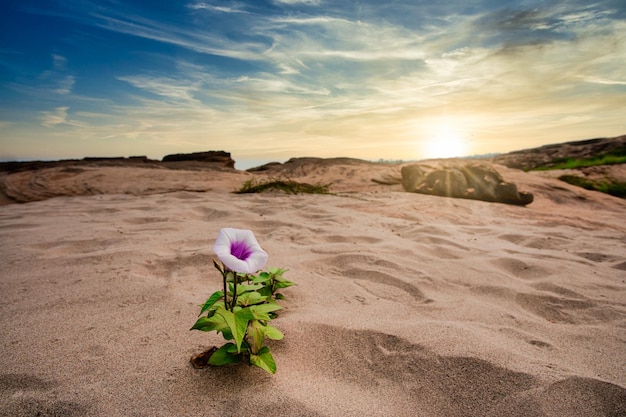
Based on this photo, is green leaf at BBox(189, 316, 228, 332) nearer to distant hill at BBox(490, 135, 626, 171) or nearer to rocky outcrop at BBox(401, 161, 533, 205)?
rocky outcrop at BBox(401, 161, 533, 205)

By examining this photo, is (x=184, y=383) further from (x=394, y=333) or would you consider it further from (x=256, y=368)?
(x=394, y=333)

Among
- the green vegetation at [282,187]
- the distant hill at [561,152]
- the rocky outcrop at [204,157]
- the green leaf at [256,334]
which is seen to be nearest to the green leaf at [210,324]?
the green leaf at [256,334]

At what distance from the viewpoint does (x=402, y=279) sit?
237 centimetres

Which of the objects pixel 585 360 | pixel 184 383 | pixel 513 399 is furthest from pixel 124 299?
pixel 585 360

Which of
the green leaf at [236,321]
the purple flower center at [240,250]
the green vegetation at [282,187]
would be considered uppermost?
the purple flower center at [240,250]

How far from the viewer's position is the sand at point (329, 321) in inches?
47.3

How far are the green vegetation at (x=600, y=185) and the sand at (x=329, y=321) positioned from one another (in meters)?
4.77

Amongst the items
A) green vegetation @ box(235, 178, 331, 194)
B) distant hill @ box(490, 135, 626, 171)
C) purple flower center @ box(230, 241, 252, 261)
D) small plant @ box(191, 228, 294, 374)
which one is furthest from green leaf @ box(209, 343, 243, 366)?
distant hill @ box(490, 135, 626, 171)

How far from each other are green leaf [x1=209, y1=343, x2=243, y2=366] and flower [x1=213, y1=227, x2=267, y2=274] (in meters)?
0.36

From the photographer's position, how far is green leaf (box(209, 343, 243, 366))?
1241mm

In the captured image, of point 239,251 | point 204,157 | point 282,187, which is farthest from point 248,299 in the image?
point 204,157

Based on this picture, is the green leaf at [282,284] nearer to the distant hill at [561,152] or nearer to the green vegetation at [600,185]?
the green vegetation at [600,185]

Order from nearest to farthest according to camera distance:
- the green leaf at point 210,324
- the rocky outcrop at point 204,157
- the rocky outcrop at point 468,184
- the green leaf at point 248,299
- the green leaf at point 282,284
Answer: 1. the green leaf at point 210,324
2. the green leaf at point 248,299
3. the green leaf at point 282,284
4. the rocky outcrop at point 468,184
5. the rocky outcrop at point 204,157

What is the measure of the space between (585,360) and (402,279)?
3.46ft
